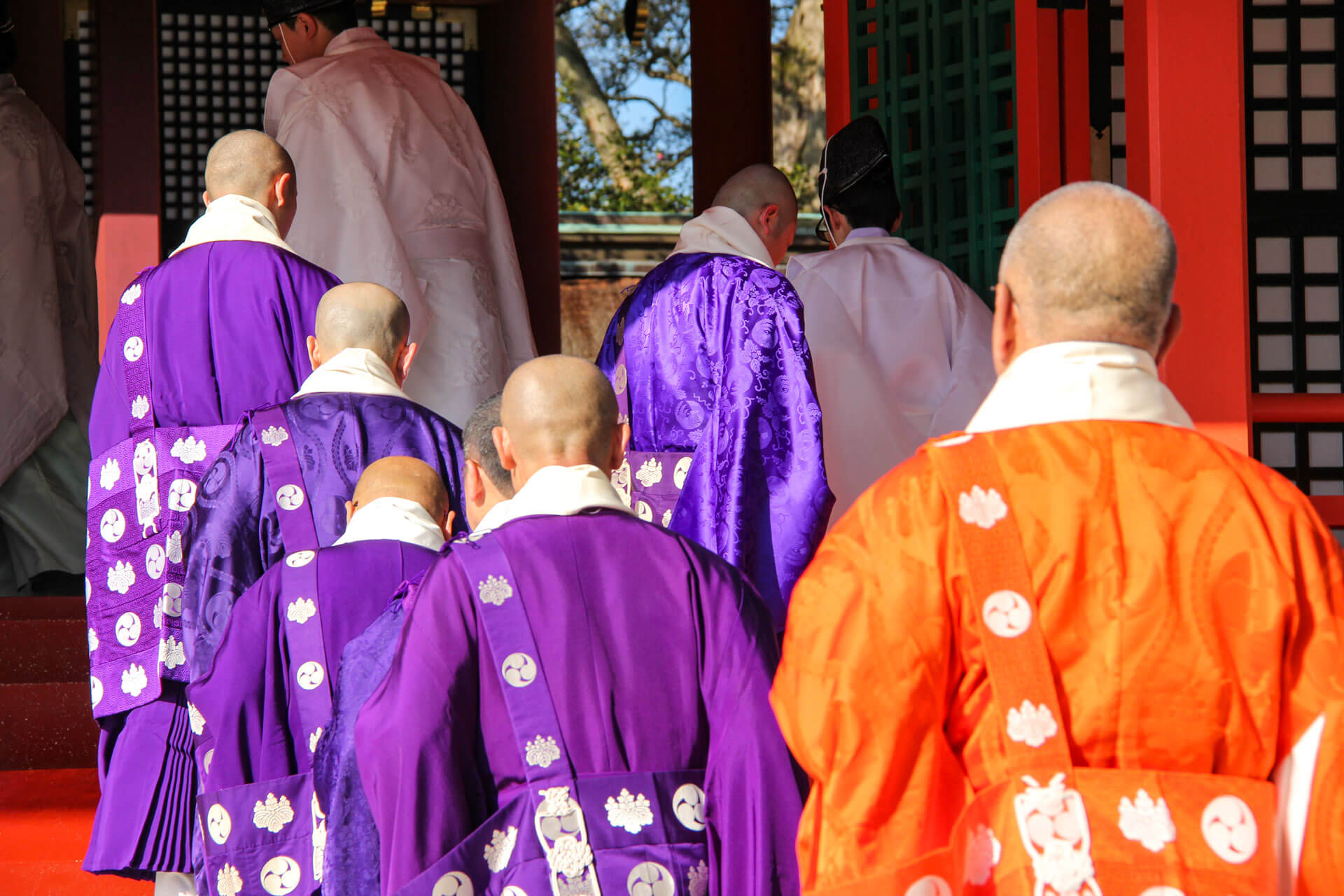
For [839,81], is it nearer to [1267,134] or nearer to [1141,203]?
[1267,134]

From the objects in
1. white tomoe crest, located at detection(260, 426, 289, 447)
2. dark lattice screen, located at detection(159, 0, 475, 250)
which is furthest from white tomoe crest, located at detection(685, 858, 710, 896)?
dark lattice screen, located at detection(159, 0, 475, 250)

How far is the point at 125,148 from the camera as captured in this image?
15.8 ft

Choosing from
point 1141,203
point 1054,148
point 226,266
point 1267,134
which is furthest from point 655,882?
point 1267,134

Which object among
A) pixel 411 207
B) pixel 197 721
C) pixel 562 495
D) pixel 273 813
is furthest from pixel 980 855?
pixel 411 207

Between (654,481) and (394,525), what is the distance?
3.60 ft

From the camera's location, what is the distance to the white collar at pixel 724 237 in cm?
404

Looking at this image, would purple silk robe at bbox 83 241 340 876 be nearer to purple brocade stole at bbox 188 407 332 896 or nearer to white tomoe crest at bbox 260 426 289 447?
white tomoe crest at bbox 260 426 289 447

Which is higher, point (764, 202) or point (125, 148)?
point (125, 148)

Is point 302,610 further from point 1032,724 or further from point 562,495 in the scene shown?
point 1032,724

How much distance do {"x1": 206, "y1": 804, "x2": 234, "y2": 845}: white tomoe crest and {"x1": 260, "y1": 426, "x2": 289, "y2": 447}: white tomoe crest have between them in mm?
661

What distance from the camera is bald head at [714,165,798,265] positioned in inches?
161

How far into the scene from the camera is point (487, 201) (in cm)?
522

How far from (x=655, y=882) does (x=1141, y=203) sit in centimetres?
99

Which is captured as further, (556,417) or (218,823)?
(218,823)
